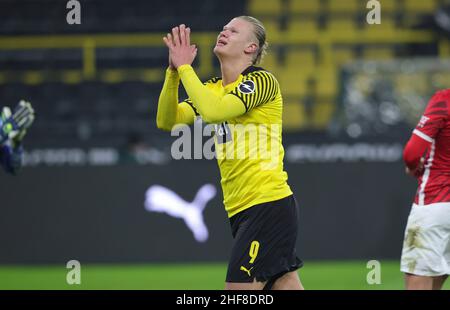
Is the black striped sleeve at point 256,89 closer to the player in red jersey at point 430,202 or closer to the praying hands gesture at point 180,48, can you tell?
the praying hands gesture at point 180,48

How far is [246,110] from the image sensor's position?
544 centimetres

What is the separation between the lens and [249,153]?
219 inches

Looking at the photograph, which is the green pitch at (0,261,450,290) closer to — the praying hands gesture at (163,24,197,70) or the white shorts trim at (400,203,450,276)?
the white shorts trim at (400,203,450,276)

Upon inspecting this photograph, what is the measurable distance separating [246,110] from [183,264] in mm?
7090

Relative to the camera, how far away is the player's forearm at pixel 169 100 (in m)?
5.84

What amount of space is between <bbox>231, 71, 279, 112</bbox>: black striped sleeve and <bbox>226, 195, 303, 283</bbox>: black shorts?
2.05 feet

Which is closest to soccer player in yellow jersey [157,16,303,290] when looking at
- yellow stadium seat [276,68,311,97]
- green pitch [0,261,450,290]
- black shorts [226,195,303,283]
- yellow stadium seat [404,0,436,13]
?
black shorts [226,195,303,283]

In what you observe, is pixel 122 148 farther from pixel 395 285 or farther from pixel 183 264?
pixel 395 285

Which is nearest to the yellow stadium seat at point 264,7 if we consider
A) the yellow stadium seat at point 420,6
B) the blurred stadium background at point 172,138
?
the blurred stadium background at point 172,138

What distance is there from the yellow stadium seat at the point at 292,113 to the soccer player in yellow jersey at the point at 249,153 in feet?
30.8

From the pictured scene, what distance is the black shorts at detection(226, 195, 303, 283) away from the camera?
5414 mm

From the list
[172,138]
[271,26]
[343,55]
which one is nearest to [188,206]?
[172,138]

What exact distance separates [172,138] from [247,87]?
30.3 feet
